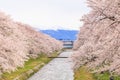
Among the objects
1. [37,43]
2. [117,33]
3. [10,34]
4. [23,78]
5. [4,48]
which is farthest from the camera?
[37,43]

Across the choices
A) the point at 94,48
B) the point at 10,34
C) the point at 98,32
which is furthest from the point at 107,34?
the point at 10,34

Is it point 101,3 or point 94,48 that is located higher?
point 101,3

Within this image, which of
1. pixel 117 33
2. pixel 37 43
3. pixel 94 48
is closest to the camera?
pixel 117 33

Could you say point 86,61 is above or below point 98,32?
below

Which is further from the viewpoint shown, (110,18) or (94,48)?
(94,48)

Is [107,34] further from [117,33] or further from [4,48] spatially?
[4,48]

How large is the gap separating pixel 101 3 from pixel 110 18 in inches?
34.7

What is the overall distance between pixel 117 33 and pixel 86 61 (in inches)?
830

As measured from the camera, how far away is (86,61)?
37156 mm

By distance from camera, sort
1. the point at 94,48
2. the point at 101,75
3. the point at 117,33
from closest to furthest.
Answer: the point at 117,33
the point at 94,48
the point at 101,75

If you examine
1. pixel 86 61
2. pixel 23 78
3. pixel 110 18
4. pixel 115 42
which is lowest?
pixel 23 78

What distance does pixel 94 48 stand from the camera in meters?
36.0

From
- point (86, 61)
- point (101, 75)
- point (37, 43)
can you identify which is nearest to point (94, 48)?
point (86, 61)

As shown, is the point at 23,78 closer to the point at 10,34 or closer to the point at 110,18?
the point at 10,34
